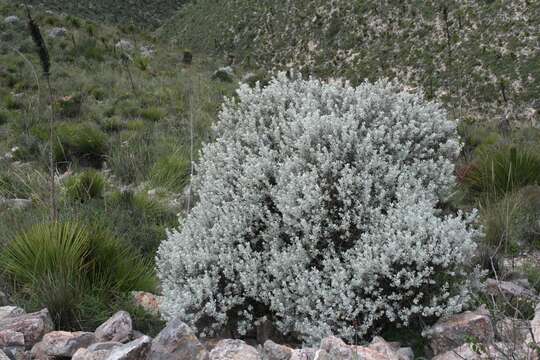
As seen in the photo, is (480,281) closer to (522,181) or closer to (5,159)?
(522,181)

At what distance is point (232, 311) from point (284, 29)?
34.9 meters

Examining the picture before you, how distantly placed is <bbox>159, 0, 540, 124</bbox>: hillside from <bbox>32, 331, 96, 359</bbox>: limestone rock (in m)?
12.5

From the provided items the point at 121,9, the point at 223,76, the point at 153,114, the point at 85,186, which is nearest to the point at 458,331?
the point at 85,186

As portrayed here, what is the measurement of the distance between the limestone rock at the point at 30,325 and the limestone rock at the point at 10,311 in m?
0.07

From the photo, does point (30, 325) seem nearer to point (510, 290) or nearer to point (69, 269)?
point (69, 269)

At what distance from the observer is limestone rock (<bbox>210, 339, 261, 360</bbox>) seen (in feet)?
8.03

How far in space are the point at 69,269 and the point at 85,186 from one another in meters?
2.30

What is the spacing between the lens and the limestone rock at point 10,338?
2.75 meters

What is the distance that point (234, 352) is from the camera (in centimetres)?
248

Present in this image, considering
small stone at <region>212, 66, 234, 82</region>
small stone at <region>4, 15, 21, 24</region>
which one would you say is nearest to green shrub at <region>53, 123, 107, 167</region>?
small stone at <region>212, 66, 234, 82</region>

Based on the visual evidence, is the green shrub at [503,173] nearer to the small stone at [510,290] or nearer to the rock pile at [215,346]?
the small stone at [510,290]

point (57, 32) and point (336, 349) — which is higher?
point (336, 349)

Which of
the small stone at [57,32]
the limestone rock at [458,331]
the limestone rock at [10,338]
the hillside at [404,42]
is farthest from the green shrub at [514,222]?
the small stone at [57,32]

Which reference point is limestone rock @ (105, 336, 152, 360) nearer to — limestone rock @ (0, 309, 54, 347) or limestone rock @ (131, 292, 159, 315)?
limestone rock @ (0, 309, 54, 347)
